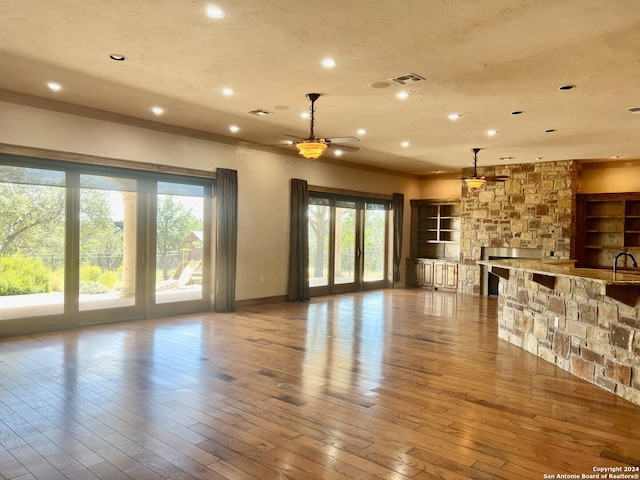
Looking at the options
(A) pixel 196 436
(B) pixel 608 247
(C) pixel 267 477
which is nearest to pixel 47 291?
(A) pixel 196 436

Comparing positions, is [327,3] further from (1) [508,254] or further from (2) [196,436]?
(1) [508,254]

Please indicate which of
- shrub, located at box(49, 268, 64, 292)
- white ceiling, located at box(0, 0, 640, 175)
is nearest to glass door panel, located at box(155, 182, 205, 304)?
white ceiling, located at box(0, 0, 640, 175)

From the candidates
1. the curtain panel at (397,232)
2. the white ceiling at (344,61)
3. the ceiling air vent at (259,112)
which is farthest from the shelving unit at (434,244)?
the ceiling air vent at (259,112)

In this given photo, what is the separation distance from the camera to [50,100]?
20.6 feet

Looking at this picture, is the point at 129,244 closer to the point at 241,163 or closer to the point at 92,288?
the point at 92,288

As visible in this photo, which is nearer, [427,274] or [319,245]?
[319,245]

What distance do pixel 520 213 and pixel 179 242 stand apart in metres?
7.76

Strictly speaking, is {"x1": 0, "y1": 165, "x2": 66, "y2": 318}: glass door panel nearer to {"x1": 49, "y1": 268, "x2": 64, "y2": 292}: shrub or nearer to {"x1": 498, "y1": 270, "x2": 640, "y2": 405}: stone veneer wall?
{"x1": 49, "y1": 268, "x2": 64, "y2": 292}: shrub

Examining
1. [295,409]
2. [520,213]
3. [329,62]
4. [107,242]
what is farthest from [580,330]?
[520,213]

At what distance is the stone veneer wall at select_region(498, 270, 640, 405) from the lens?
420 cm

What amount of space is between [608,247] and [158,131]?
967 cm

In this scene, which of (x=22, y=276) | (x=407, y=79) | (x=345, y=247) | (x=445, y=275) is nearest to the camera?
(x=407, y=79)

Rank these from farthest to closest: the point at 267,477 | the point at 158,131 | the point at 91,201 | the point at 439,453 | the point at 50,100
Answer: the point at 158,131 → the point at 91,201 → the point at 50,100 → the point at 439,453 → the point at 267,477

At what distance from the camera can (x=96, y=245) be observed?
23.0ft
